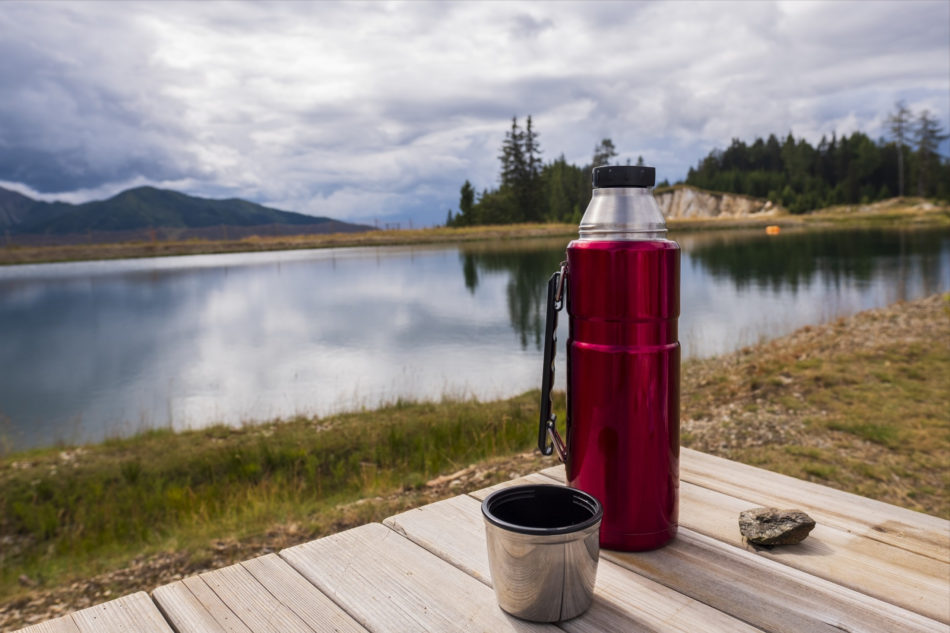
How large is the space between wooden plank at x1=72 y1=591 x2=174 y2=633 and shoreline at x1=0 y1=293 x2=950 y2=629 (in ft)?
7.66

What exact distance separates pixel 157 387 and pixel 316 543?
13271 millimetres

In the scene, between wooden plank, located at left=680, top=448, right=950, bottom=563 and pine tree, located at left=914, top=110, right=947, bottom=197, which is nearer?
wooden plank, located at left=680, top=448, right=950, bottom=563

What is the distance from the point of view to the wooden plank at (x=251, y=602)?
117 cm

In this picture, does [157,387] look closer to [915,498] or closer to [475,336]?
[475,336]

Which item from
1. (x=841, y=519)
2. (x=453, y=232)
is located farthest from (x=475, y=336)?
(x=453, y=232)

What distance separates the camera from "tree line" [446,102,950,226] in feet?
211

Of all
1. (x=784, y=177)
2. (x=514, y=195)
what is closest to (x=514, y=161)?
(x=514, y=195)

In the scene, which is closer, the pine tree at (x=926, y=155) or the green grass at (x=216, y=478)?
the green grass at (x=216, y=478)

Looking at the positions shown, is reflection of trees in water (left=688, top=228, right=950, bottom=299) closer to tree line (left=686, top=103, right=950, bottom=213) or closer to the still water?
the still water

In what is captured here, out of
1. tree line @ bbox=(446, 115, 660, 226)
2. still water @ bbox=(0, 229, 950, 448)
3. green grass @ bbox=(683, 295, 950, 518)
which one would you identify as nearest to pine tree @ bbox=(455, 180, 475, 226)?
tree line @ bbox=(446, 115, 660, 226)

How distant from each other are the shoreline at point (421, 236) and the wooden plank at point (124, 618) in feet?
166

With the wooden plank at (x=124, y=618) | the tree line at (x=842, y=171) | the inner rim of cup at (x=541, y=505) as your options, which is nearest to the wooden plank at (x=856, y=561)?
the inner rim of cup at (x=541, y=505)

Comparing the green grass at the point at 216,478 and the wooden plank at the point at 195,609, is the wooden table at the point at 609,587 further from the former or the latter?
the green grass at the point at 216,478

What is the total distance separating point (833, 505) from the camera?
1.71 meters
